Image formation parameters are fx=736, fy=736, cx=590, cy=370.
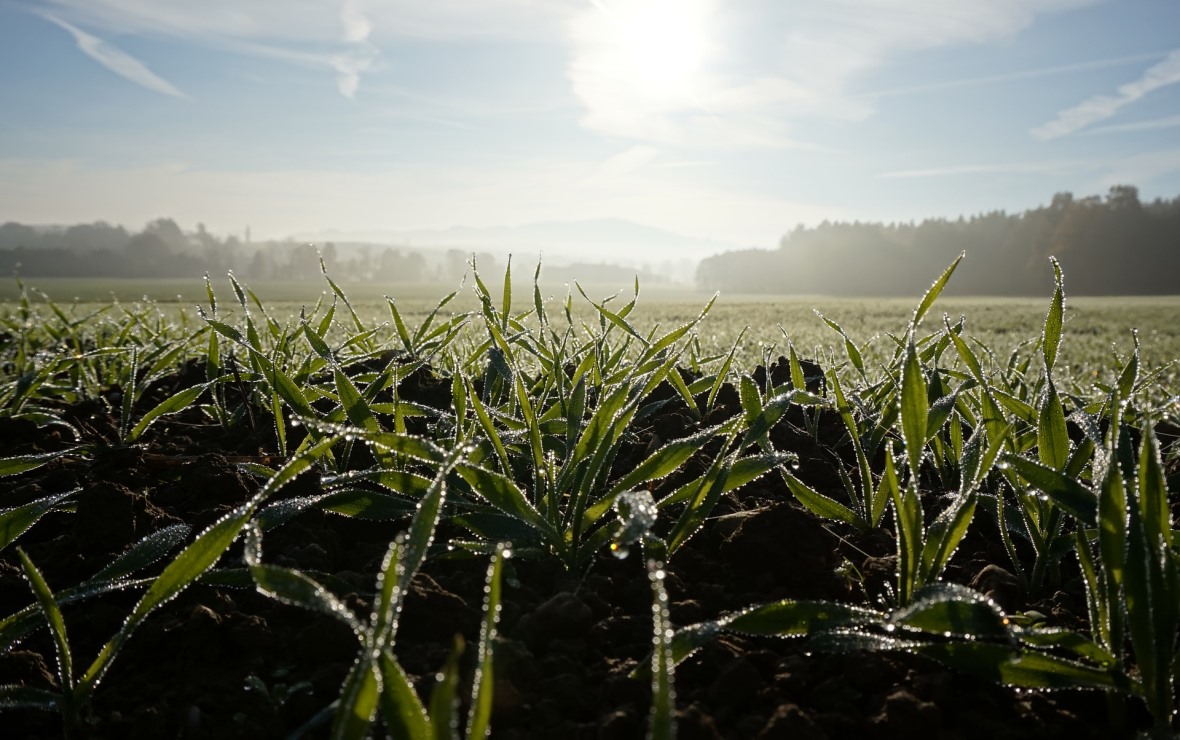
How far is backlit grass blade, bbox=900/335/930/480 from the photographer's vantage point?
938 mm

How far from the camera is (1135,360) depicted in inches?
Answer: 45.8

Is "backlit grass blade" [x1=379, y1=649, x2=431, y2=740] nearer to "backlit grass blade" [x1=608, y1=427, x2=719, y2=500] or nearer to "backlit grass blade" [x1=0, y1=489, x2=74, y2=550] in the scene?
"backlit grass blade" [x1=608, y1=427, x2=719, y2=500]

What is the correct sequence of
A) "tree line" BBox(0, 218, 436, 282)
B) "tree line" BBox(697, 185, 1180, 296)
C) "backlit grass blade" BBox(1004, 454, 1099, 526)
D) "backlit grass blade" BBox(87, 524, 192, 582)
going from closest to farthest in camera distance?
"backlit grass blade" BBox(1004, 454, 1099, 526) → "backlit grass blade" BBox(87, 524, 192, 582) → "tree line" BBox(697, 185, 1180, 296) → "tree line" BBox(0, 218, 436, 282)

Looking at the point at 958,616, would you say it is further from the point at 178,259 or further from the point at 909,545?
the point at 178,259

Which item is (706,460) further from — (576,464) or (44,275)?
(44,275)

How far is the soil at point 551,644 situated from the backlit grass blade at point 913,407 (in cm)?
22

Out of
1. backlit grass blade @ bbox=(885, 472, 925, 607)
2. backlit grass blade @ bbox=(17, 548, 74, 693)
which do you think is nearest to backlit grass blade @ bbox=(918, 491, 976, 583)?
backlit grass blade @ bbox=(885, 472, 925, 607)

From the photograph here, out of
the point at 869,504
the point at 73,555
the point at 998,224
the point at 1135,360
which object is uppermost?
the point at 998,224

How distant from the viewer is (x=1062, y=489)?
90cm

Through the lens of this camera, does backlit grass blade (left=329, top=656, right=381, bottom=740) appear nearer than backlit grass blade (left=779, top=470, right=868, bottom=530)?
Yes

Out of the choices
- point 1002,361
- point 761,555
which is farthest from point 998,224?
point 761,555

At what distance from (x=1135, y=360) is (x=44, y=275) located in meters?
87.8

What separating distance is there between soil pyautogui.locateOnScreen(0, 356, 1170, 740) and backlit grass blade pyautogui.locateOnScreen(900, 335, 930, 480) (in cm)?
22

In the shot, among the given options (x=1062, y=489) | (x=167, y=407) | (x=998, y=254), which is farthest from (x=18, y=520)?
(x=998, y=254)
